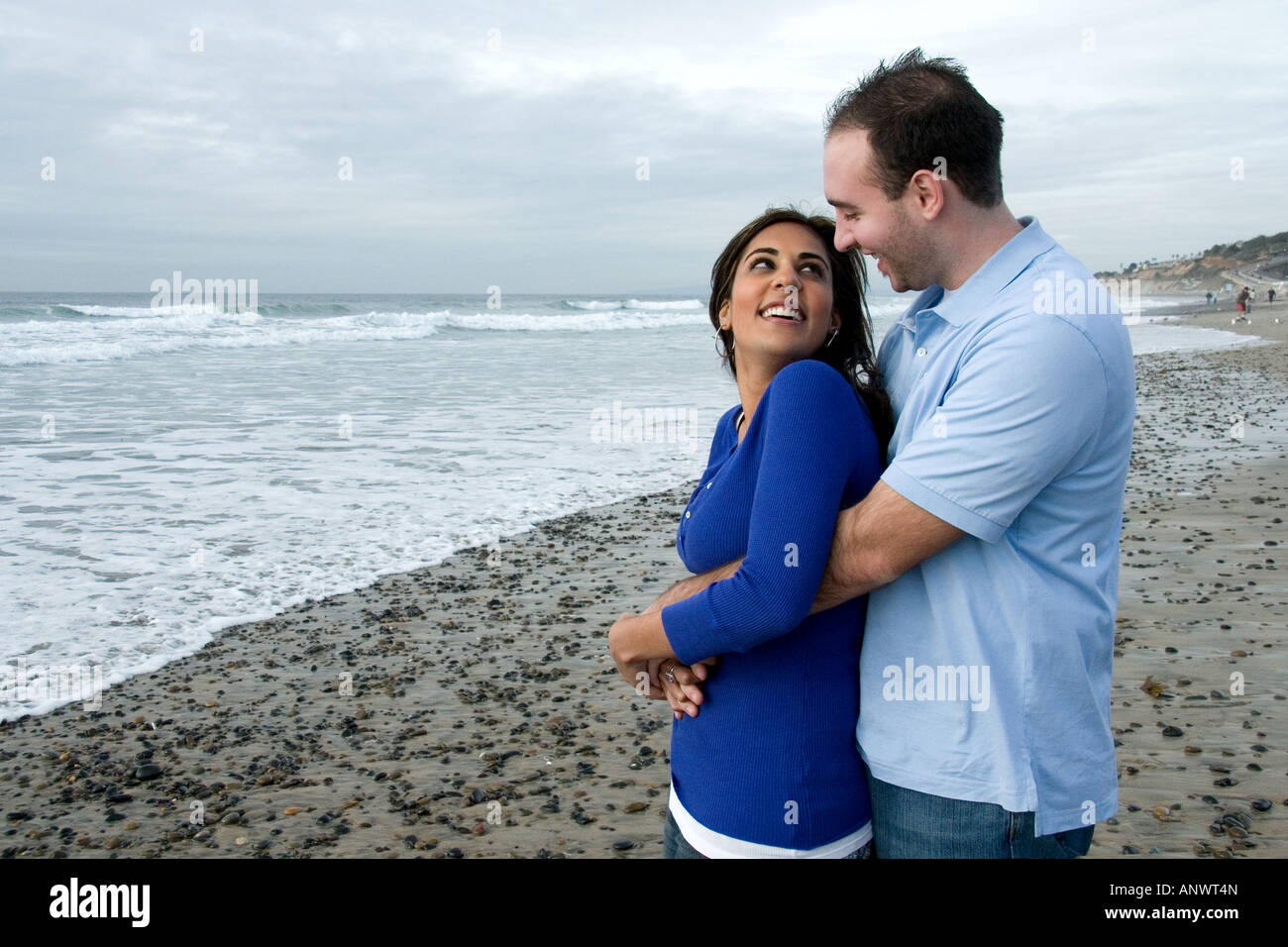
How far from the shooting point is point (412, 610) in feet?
25.3

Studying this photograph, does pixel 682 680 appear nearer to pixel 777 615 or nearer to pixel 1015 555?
pixel 777 615

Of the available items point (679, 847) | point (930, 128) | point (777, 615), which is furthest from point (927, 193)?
point (679, 847)

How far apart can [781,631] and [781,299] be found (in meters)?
0.85

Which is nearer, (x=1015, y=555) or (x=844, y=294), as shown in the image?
(x=1015, y=555)

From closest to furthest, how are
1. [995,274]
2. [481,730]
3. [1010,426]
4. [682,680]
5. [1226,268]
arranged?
[1010,426]
[995,274]
[682,680]
[481,730]
[1226,268]

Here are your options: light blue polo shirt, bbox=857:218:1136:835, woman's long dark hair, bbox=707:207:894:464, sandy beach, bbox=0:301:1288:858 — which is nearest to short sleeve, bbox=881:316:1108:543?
light blue polo shirt, bbox=857:218:1136:835

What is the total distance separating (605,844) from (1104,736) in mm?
2758

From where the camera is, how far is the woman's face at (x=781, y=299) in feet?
8.09

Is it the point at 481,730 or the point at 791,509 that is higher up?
the point at 791,509

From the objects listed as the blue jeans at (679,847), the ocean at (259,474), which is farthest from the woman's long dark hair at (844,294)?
the ocean at (259,474)

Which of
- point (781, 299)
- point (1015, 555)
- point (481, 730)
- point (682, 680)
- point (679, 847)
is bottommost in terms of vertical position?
point (481, 730)

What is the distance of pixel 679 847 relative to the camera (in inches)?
94.6

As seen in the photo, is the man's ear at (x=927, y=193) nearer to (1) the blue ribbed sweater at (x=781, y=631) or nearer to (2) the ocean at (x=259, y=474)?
(1) the blue ribbed sweater at (x=781, y=631)
